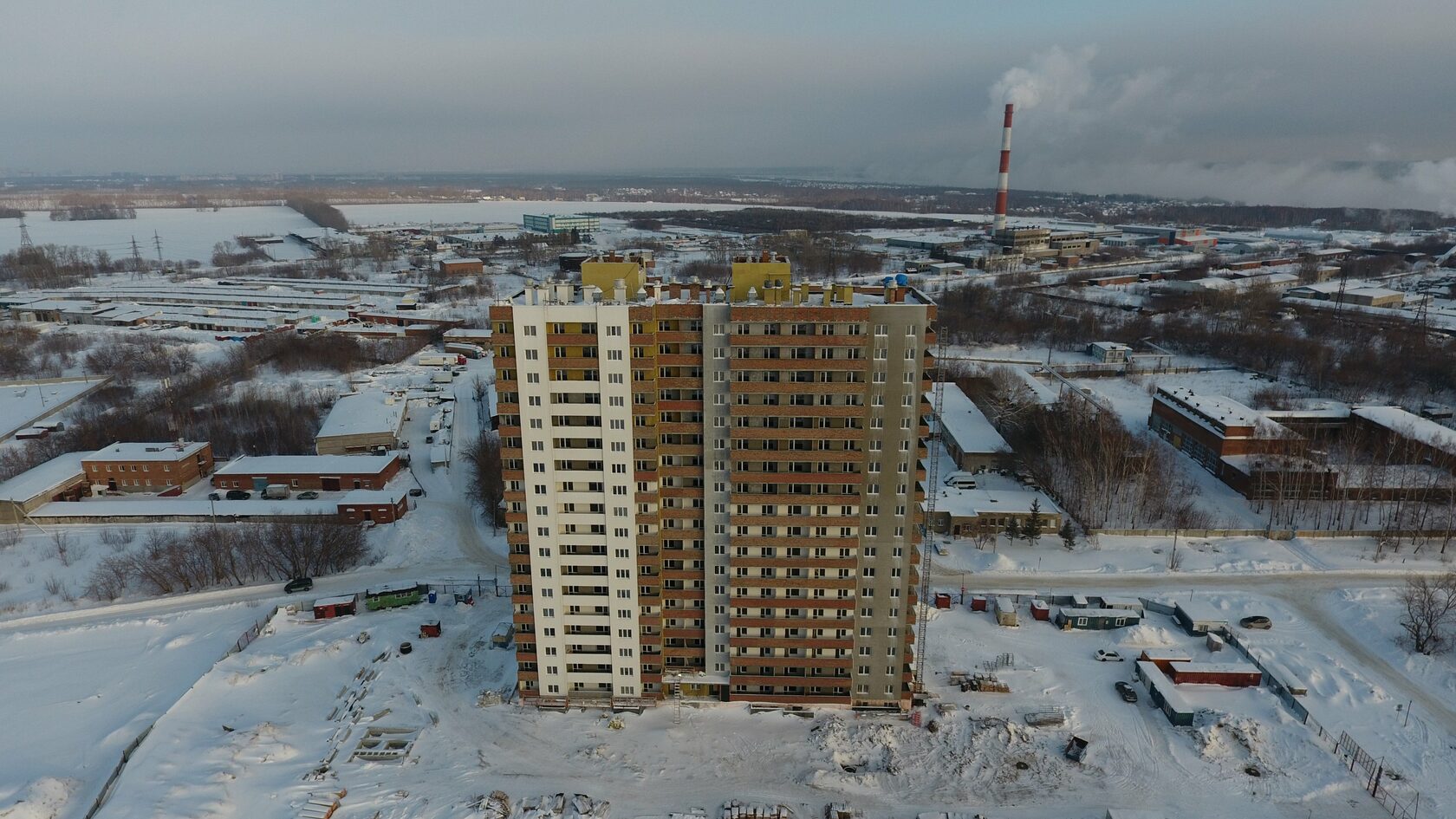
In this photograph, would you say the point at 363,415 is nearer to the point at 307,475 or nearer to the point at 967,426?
the point at 307,475

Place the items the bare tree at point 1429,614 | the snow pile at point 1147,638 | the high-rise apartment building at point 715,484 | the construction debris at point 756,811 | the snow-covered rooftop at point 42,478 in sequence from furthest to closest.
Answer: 1. the snow-covered rooftop at point 42,478
2. the snow pile at point 1147,638
3. the bare tree at point 1429,614
4. the high-rise apartment building at point 715,484
5. the construction debris at point 756,811

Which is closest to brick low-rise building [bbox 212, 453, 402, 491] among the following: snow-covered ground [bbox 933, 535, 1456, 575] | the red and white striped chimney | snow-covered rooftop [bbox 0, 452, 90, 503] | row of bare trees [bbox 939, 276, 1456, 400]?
snow-covered rooftop [bbox 0, 452, 90, 503]

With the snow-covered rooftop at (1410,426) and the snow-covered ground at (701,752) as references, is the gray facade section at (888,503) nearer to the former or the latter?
the snow-covered ground at (701,752)

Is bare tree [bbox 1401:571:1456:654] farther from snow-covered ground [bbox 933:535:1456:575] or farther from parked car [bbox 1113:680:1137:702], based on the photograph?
parked car [bbox 1113:680:1137:702]

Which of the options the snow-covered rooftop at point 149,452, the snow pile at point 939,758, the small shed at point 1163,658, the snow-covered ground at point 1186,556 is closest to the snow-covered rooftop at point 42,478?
the snow-covered rooftop at point 149,452

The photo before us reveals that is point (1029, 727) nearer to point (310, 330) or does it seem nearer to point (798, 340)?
point (798, 340)

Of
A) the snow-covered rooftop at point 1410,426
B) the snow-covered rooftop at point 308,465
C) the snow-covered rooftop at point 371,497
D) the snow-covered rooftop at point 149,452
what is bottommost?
the snow-covered rooftop at point 371,497

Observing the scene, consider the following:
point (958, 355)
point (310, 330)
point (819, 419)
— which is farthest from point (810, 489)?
point (310, 330)
